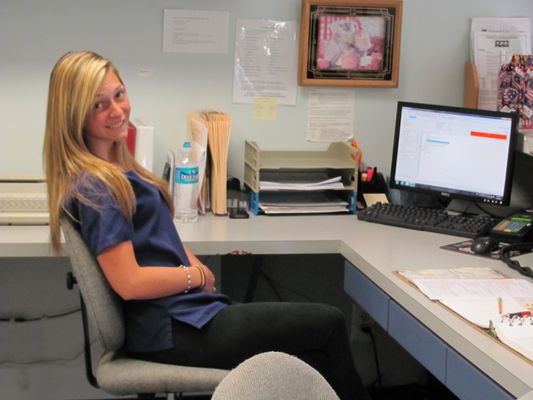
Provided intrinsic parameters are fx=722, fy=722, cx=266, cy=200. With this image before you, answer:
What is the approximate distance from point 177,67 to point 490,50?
121 cm

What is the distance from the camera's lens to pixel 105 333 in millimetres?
1686

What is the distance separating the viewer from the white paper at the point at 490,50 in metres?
2.79

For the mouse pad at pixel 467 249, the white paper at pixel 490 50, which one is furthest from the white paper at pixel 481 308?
the white paper at pixel 490 50

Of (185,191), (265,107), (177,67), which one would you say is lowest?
(185,191)

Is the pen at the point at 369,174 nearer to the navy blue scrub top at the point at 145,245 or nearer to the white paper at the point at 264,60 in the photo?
the white paper at the point at 264,60

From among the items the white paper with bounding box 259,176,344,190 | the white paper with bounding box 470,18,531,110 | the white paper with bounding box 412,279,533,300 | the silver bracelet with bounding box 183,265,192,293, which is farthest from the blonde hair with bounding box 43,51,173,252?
the white paper with bounding box 470,18,531,110

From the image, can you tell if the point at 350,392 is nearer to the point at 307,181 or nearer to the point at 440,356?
the point at 440,356

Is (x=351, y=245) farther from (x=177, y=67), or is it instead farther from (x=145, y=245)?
(x=177, y=67)

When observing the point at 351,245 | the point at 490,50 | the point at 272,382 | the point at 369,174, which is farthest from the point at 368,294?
the point at 490,50

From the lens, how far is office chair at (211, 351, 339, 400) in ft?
2.75

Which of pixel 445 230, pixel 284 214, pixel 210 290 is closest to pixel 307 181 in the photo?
pixel 284 214

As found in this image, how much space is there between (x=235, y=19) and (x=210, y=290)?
3.76 feet

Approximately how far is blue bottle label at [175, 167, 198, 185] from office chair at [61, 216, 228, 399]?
711 mm

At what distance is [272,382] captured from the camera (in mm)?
889
